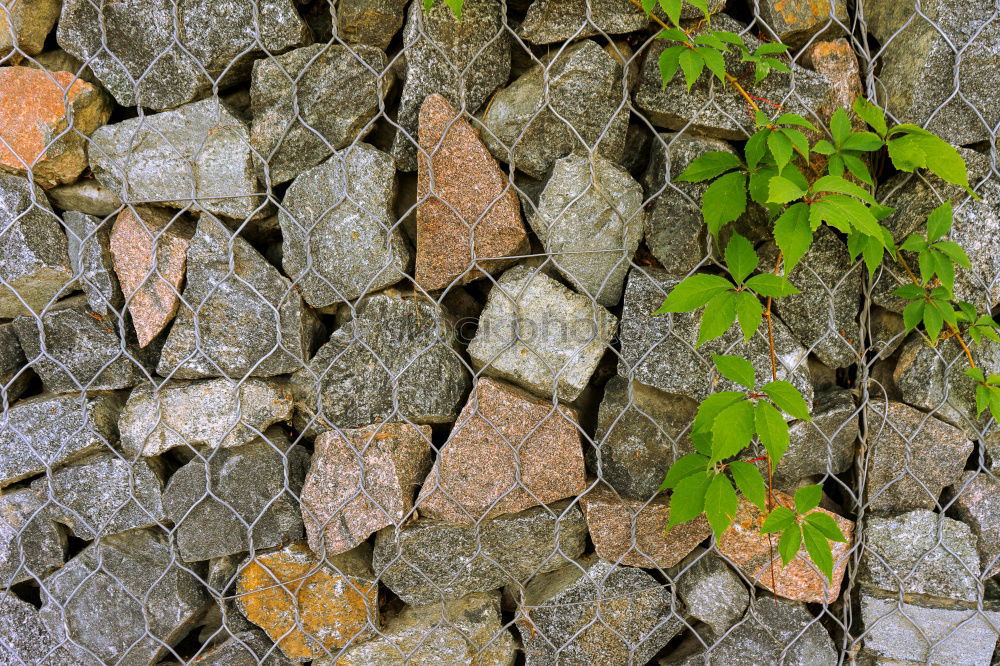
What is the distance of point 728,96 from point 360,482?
0.91m

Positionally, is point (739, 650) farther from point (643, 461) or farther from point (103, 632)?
point (103, 632)

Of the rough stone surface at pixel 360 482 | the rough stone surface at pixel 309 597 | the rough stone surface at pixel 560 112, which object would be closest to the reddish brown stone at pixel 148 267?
the rough stone surface at pixel 360 482

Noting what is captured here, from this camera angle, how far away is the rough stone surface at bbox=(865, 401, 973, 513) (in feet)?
3.77

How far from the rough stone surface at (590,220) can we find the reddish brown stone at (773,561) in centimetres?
48

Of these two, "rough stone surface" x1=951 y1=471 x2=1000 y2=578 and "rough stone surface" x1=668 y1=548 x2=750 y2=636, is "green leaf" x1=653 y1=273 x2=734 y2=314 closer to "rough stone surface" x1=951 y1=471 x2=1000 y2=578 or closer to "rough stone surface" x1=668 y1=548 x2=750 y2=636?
"rough stone surface" x1=668 y1=548 x2=750 y2=636

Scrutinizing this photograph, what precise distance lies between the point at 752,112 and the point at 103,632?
149 cm

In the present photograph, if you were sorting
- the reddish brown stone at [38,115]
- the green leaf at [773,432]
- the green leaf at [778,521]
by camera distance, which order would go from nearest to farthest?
the green leaf at [773,432] < the green leaf at [778,521] < the reddish brown stone at [38,115]

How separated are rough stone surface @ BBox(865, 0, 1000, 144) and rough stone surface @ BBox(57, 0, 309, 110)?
1040mm

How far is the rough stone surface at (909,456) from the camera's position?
1.15m

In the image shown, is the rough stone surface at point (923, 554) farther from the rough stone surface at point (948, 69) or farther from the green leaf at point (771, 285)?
the rough stone surface at point (948, 69)

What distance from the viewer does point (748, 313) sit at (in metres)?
0.97

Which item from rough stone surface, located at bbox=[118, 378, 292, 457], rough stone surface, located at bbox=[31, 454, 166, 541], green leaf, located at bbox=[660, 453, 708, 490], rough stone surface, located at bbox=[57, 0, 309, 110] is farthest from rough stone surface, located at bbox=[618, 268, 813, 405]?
rough stone surface, located at bbox=[31, 454, 166, 541]

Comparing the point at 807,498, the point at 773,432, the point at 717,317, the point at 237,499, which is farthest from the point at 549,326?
the point at 237,499

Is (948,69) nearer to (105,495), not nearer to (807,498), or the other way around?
(807,498)
